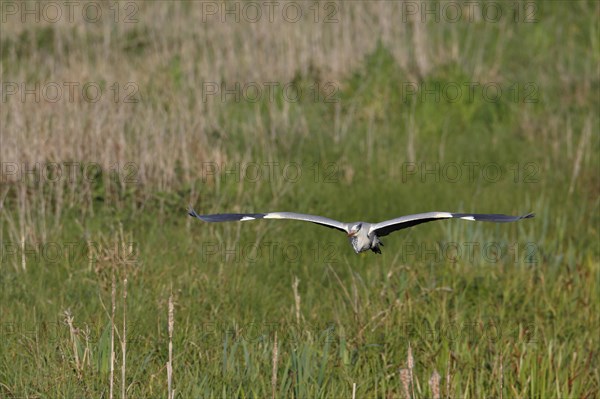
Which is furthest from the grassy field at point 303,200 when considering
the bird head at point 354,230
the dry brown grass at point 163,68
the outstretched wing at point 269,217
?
the bird head at point 354,230

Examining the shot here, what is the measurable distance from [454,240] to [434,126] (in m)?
2.84

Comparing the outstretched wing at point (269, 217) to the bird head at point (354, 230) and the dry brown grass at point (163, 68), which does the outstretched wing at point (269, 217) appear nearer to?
the bird head at point (354, 230)

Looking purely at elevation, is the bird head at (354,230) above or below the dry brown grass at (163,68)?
below

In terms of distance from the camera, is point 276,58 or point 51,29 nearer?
point 276,58

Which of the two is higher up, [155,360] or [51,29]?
[51,29]

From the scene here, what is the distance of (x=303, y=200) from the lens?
7262 mm

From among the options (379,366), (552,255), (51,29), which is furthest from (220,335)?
(51,29)

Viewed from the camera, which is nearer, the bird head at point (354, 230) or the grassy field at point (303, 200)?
the bird head at point (354, 230)

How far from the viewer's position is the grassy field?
4.86m

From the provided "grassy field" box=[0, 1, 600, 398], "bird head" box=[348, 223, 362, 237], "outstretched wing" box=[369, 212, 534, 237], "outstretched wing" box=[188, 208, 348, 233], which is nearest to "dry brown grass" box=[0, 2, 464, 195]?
"grassy field" box=[0, 1, 600, 398]

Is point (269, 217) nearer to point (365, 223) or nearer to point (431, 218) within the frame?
point (365, 223)

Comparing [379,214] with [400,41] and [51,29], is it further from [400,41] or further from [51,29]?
[51,29]

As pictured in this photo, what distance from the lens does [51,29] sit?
1195cm

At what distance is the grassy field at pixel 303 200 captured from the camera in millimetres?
4859
